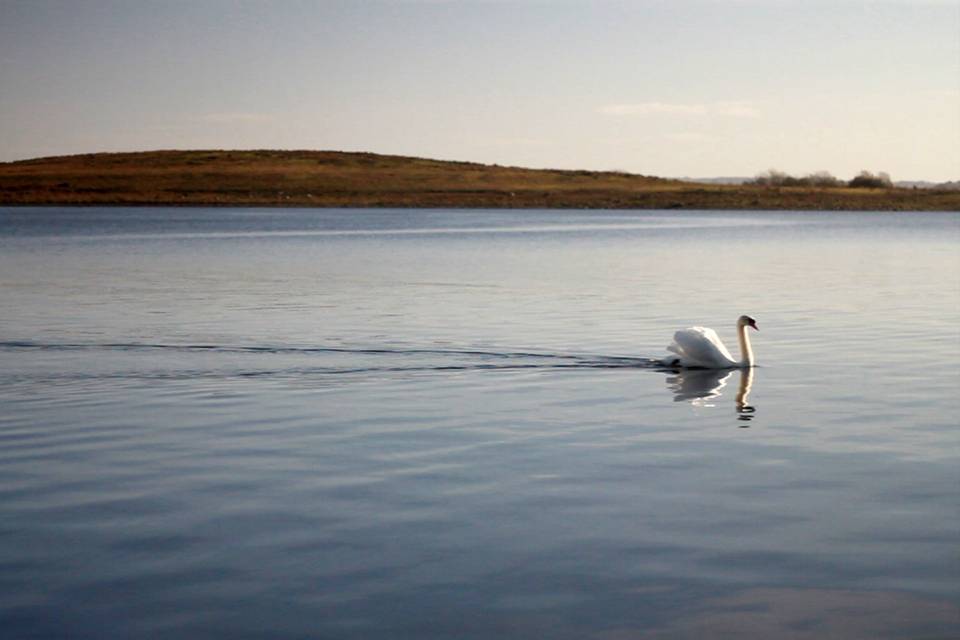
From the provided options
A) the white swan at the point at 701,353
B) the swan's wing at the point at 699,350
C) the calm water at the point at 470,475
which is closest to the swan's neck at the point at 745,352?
the white swan at the point at 701,353

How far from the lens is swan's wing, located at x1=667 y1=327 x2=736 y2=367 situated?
16.9 m

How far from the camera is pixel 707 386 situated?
51.8 feet

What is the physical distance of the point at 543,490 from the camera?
32.8ft

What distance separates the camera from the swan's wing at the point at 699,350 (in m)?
16.9

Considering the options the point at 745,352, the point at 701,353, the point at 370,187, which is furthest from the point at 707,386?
the point at 370,187

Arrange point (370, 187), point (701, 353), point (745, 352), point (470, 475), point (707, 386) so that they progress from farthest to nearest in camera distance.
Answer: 1. point (370, 187)
2. point (745, 352)
3. point (701, 353)
4. point (707, 386)
5. point (470, 475)

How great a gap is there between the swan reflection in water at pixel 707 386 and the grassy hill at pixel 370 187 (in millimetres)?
114384

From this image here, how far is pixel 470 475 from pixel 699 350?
23.3 feet

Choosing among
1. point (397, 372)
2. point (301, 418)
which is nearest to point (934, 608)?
point (301, 418)

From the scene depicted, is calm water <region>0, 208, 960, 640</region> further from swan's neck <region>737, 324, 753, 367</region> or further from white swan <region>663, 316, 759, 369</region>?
swan's neck <region>737, 324, 753, 367</region>

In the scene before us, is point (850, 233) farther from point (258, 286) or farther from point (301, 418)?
point (301, 418)

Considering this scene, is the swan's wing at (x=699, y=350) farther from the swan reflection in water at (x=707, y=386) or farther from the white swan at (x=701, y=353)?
the swan reflection in water at (x=707, y=386)

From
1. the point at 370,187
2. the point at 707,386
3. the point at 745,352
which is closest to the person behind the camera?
the point at 707,386

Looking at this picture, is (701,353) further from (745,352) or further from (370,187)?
(370,187)
